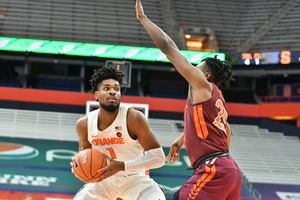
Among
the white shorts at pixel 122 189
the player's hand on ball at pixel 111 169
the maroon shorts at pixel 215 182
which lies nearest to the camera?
the maroon shorts at pixel 215 182

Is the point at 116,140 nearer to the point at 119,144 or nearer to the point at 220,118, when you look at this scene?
the point at 119,144

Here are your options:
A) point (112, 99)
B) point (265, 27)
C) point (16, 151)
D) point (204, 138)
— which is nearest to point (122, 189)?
point (112, 99)

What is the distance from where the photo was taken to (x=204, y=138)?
12.0 ft

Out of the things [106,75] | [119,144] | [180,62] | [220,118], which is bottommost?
[119,144]

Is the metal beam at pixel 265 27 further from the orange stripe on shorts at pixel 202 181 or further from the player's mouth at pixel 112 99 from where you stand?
the orange stripe on shorts at pixel 202 181

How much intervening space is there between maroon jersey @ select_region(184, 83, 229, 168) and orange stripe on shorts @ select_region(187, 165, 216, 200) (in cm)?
17

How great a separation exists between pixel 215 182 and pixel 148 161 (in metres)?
1.17

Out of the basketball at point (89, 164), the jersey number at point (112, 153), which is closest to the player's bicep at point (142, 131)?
the jersey number at point (112, 153)

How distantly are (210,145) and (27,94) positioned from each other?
16.9 meters

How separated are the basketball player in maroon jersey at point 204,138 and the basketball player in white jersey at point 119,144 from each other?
35.0 inches

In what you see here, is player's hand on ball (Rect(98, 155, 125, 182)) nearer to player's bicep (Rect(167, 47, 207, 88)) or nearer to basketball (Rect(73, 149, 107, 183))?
basketball (Rect(73, 149, 107, 183))

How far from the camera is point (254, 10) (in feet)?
76.8

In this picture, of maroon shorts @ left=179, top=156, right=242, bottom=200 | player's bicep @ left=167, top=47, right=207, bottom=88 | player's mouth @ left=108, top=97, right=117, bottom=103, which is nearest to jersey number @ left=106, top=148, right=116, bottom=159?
player's mouth @ left=108, top=97, right=117, bottom=103

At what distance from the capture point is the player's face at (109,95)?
4.60 m
